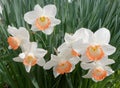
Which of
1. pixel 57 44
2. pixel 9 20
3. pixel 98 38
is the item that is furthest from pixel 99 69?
pixel 9 20

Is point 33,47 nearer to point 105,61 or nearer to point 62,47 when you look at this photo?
point 62,47

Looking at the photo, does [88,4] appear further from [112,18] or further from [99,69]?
[99,69]

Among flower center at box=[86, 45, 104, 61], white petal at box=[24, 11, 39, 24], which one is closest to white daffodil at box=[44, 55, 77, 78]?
flower center at box=[86, 45, 104, 61]

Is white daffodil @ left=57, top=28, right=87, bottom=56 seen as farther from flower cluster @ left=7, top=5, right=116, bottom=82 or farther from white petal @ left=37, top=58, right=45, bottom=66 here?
white petal @ left=37, top=58, right=45, bottom=66

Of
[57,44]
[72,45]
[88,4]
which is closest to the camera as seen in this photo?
[72,45]

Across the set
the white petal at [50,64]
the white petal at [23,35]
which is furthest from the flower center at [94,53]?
the white petal at [23,35]

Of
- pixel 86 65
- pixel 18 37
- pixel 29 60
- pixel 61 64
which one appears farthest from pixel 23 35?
pixel 86 65

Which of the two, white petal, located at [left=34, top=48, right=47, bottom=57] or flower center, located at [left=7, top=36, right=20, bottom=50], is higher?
flower center, located at [left=7, top=36, right=20, bottom=50]
